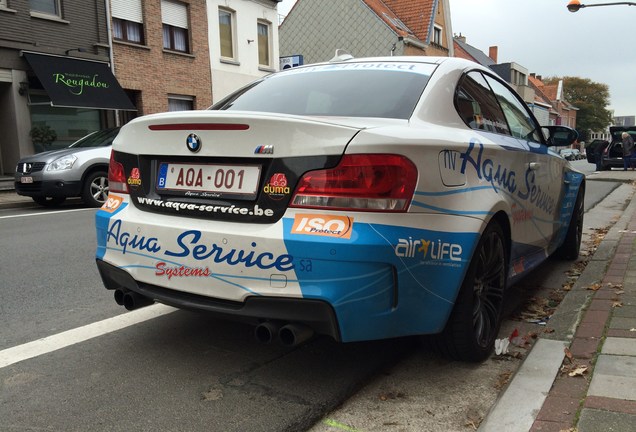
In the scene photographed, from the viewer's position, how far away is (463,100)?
3203mm

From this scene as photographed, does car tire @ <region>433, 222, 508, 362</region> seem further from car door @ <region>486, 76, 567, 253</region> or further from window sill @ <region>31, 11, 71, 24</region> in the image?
window sill @ <region>31, 11, 71, 24</region>

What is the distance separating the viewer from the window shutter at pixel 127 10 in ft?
57.7

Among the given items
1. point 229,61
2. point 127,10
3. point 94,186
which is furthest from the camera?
point 229,61

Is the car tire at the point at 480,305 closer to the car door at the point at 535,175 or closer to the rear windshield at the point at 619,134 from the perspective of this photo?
the car door at the point at 535,175

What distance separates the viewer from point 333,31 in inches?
1297

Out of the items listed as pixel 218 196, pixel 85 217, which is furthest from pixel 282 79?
pixel 85 217

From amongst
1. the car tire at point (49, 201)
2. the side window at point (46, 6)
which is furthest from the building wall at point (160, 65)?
the car tire at point (49, 201)

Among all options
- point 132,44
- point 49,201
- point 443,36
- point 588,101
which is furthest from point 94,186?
point 588,101

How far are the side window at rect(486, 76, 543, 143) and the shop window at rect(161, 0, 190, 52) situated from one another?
55.8 ft

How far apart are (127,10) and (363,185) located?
58.7 ft

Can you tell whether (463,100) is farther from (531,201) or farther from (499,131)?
(531,201)

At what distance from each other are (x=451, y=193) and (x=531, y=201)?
134cm

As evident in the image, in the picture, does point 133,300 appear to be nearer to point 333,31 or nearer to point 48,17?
point 48,17

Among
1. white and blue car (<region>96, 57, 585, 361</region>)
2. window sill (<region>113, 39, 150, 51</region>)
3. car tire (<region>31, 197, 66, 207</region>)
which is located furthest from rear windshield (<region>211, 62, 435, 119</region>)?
window sill (<region>113, 39, 150, 51</region>)
